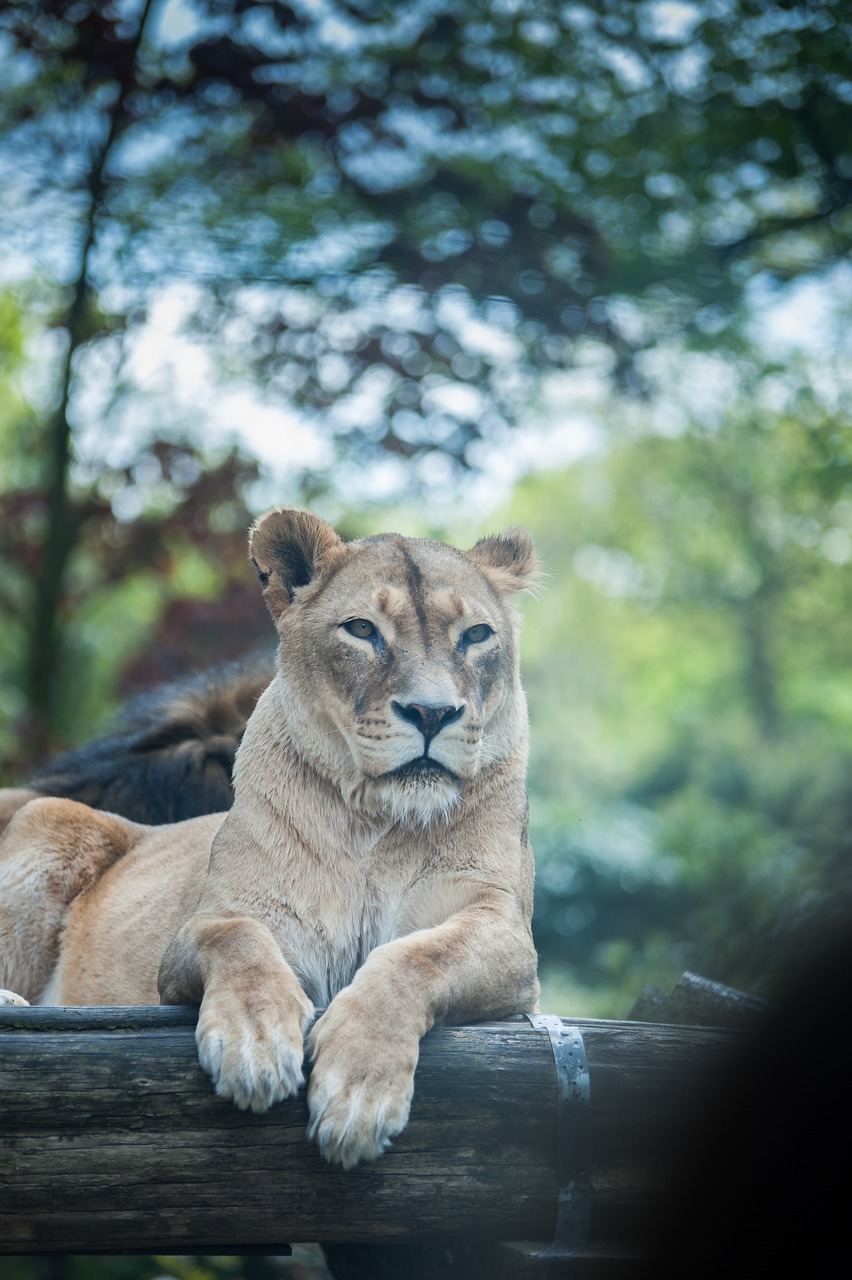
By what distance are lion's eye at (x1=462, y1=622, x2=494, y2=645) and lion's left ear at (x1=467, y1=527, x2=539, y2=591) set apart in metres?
0.34

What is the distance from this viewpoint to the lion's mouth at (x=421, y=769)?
2.54 metres

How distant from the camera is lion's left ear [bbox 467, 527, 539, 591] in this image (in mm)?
3145

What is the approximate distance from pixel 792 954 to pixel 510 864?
2.38m

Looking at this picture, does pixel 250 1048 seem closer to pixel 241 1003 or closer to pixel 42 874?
pixel 241 1003

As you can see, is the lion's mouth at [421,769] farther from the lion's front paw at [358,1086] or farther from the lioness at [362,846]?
the lion's front paw at [358,1086]

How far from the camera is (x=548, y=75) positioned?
288 inches

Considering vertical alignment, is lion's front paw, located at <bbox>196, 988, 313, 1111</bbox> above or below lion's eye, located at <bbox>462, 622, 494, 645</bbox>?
below

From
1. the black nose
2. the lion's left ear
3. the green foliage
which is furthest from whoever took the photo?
the green foliage

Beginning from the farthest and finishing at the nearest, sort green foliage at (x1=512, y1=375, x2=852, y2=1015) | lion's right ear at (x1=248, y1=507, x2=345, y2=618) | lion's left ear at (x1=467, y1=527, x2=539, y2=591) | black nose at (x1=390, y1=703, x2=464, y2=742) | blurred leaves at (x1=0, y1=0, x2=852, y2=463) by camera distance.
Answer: green foliage at (x1=512, y1=375, x2=852, y2=1015) → blurred leaves at (x1=0, y1=0, x2=852, y2=463) → lion's left ear at (x1=467, y1=527, x2=539, y2=591) → lion's right ear at (x1=248, y1=507, x2=345, y2=618) → black nose at (x1=390, y1=703, x2=464, y2=742)

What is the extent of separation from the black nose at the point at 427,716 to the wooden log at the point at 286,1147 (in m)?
0.57

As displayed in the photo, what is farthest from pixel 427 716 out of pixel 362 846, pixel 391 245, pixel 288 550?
pixel 391 245

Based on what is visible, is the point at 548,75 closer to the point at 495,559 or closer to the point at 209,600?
the point at 209,600

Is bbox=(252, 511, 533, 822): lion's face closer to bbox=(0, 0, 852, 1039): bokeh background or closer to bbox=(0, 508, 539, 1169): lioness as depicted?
bbox=(0, 508, 539, 1169): lioness

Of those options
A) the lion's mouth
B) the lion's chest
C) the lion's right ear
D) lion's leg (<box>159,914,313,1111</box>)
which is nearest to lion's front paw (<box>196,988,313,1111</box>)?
lion's leg (<box>159,914,313,1111</box>)
